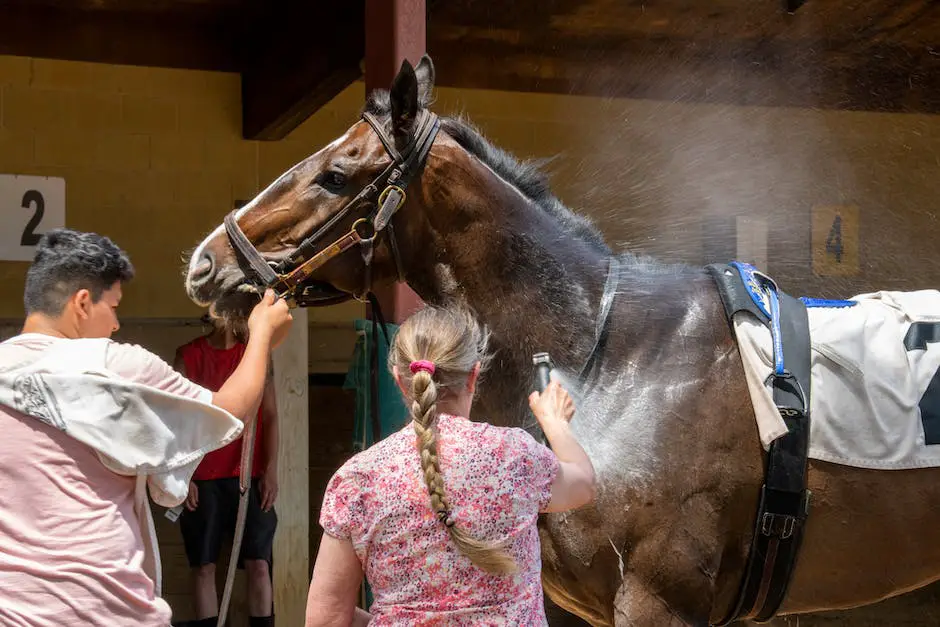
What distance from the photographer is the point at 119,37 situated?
6590 millimetres

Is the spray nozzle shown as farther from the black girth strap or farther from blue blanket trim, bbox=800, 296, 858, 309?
blue blanket trim, bbox=800, 296, 858, 309

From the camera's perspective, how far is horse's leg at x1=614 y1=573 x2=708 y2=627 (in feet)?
9.19

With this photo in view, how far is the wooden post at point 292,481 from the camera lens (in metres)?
5.24

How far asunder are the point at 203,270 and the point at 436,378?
4.28ft

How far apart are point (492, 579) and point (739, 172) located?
6796 mm

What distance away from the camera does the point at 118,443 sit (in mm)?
2275

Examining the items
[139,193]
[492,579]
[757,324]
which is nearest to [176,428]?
[492,579]

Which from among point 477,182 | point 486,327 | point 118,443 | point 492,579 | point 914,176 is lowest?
point 492,579

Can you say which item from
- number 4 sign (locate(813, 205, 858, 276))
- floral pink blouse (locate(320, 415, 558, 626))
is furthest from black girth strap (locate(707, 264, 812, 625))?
number 4 sign (locate(813, 205, 858, 276))

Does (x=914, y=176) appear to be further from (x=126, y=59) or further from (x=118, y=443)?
(x=118, y=443)

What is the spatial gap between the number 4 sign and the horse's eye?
14.8 ft

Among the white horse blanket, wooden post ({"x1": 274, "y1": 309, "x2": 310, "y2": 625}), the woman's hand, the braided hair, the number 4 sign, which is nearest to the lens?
the braided hair

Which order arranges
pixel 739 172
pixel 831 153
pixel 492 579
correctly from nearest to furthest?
pixel 492 579 → pixel 831 153 → pixel 739 172

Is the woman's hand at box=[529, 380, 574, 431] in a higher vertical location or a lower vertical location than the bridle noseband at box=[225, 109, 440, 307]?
lower
